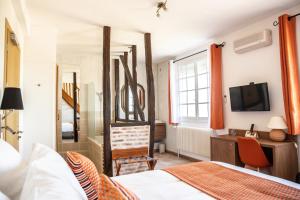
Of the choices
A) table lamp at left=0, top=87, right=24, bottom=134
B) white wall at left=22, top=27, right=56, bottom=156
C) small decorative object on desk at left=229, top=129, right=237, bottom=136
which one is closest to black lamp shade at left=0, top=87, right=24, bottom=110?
table lamp at left=0, top=87, right=24, bottom=134

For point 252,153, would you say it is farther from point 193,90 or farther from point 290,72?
point 193,90

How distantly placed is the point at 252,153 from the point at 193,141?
1920mm

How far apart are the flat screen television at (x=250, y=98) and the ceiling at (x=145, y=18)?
1.09m

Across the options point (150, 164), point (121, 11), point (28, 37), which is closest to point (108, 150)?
point (150, 164)

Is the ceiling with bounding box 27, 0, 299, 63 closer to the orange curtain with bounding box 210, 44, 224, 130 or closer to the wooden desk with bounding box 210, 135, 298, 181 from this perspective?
the orange curtain with bounding box 210, 44, 224, 130

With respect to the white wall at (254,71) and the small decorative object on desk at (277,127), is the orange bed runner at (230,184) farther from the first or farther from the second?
the white wall at (254,71)

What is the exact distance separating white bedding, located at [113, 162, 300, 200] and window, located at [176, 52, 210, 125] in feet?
9.19

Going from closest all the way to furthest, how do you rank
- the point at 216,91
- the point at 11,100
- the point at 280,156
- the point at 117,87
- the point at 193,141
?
the point at 11,100
the point at 280,156
the point at 216,91
the point at 193,141
the point at 117,87

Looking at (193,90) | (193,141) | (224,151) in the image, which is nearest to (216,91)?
(193,90)

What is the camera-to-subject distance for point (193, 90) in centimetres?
490

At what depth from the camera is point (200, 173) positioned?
6.15 feet

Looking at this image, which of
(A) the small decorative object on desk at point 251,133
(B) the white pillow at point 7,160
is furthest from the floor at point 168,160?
(B) the white pillow at point 7,160

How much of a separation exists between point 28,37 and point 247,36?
3697 millimetres

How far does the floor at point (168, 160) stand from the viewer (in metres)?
4.45
